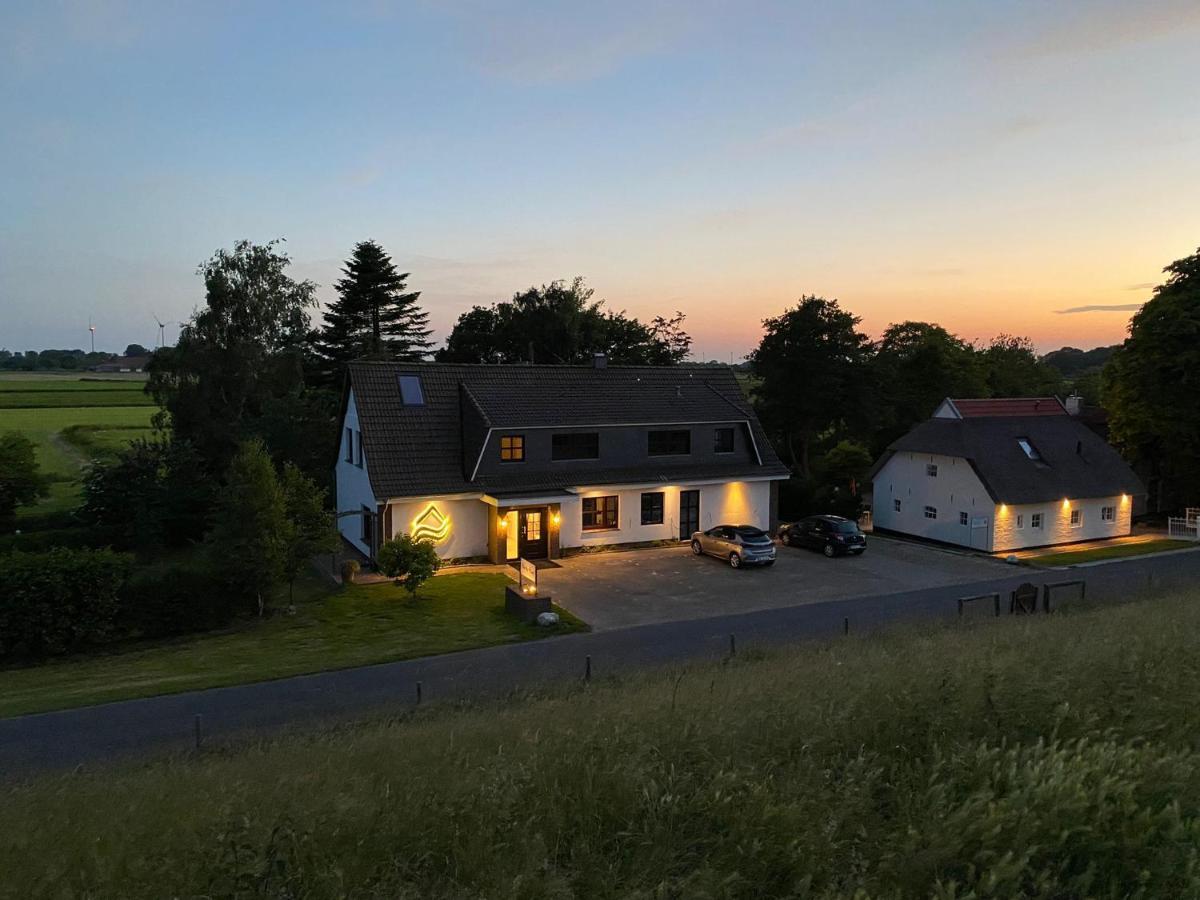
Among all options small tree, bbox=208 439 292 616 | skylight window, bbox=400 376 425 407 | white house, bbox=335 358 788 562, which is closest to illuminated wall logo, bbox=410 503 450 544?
white house, bbox=335 358 788 562

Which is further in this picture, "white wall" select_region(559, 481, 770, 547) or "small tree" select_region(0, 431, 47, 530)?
"small tree" select_region(0, 431, 47, 530)

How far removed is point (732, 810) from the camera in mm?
4652

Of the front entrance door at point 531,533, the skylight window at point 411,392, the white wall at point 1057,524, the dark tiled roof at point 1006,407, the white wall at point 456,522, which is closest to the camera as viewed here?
the white wall at point 456,522

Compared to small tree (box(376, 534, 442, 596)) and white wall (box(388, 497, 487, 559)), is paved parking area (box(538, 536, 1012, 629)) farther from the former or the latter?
small tree (box(376, 534, 442, 596))

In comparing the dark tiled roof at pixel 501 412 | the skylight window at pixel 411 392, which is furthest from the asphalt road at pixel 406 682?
the skylight window at pixel 411 392

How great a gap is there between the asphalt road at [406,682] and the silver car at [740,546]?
4.66 metres

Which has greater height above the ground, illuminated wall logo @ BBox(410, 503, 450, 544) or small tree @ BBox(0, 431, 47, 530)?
small tree @ BBox(0, 431, 47, 530)

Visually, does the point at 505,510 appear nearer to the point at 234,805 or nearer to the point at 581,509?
the point at 581,509

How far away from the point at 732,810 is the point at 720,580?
69.3ft

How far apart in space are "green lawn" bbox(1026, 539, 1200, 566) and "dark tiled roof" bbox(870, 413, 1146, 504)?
2250mm

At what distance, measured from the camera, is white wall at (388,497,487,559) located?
26.4 meters

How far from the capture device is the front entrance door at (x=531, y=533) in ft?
91.4

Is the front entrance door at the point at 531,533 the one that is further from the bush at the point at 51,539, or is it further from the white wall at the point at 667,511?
the bush at the point at 51,539

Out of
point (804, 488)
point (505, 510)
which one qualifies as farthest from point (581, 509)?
point (804, 488)
